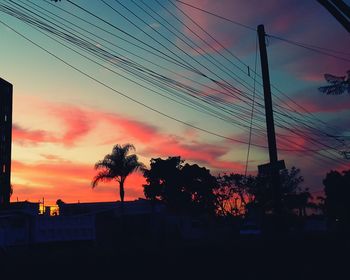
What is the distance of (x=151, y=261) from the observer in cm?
1900

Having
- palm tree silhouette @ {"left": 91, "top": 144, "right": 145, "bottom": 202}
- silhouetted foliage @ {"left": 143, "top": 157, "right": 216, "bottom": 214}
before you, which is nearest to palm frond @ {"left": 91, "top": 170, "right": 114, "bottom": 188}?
palm tree silhouette @ {"left": 91, "top": 144, "right": 145, "bottom": 202}

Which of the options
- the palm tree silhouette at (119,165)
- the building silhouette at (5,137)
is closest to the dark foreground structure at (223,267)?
the palm tree silhouette at (119,165)

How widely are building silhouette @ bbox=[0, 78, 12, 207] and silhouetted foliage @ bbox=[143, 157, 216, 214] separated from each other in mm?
22459

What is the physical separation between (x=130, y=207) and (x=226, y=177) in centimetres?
3452

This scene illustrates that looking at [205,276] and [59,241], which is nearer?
[205,276]

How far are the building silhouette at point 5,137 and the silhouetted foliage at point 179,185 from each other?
22459mm

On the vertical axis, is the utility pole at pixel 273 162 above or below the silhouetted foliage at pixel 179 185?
below

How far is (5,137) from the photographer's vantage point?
78.8 metres

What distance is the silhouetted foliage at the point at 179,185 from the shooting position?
7662 cm

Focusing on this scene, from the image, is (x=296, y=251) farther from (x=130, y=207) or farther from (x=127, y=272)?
(x=130, y=207)

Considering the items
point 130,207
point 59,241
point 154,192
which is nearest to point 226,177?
point 154,192

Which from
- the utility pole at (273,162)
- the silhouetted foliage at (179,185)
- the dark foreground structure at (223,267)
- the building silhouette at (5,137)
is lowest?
the dark foreground structure at (223,267)

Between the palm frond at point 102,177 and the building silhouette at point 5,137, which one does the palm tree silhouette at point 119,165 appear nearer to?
the palm frond at point 102,177

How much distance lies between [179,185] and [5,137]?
29.6 meters
